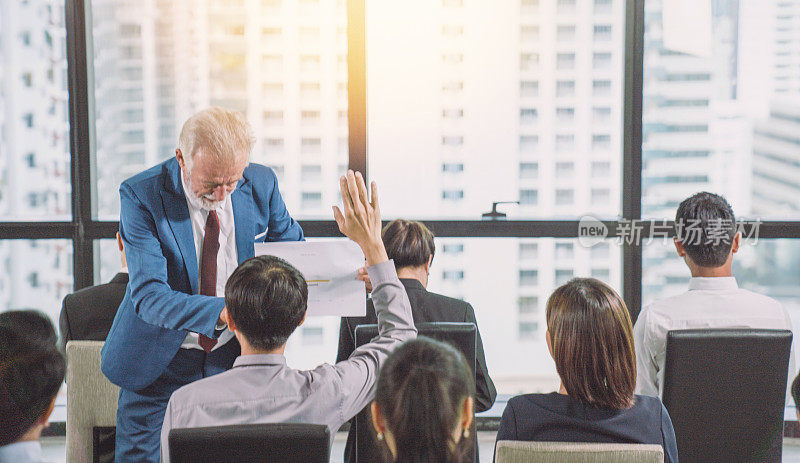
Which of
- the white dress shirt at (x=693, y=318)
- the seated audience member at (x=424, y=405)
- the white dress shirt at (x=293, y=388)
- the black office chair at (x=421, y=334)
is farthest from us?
the white dress shirt at (x=693, y=318)

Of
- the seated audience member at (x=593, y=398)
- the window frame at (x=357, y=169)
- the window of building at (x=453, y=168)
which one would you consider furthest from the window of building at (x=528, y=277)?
the seated audience member at (x=593, y=398)

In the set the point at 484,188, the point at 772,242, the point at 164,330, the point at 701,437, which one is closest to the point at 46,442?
the point at 164,330

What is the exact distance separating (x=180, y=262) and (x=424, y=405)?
1134 mm

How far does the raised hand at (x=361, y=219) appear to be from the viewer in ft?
5.05

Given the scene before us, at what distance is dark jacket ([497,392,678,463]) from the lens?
151cm

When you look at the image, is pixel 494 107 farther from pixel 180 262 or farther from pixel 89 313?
pixel 89 313

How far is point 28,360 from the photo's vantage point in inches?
48.2

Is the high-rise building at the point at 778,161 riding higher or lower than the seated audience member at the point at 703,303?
higher

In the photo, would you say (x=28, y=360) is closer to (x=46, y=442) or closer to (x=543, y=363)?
(x=46, y=442)

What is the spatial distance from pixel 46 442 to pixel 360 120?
7.39 feet

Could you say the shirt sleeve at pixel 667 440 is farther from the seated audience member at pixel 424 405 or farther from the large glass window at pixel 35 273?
the large glass window at pixel 35 273

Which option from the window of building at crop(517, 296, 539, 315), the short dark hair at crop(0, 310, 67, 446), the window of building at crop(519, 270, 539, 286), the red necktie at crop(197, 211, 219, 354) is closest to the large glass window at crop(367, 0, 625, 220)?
the window of building at crop(519, 270, 539, 286)

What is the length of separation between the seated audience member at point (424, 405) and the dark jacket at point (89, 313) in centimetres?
158

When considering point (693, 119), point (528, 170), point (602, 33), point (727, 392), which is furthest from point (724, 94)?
point (727, 392)
